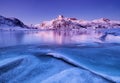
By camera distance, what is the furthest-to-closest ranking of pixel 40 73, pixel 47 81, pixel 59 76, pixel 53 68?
pixel 53 68 < pixel 40 73 < pixel 59 76 < pixel 47 81

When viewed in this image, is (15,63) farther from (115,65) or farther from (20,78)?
(115,65)

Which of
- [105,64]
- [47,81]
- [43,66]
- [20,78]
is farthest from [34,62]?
[105,64]

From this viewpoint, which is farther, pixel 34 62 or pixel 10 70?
pixel 34 62

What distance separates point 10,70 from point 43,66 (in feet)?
2.92

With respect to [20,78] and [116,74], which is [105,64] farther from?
[20,78]

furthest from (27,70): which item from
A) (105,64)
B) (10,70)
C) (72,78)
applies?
(105,64)

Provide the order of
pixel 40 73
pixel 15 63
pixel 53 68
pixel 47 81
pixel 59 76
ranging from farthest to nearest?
pixel 15 63
pixel 53 68
pixel 40 73
pixel 59 76
pixel 47 81

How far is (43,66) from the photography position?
15.5 feet

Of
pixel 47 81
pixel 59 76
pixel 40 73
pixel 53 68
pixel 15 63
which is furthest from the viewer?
pixel 15 63

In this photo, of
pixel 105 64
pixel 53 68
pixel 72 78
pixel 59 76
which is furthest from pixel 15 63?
pixel 105 64

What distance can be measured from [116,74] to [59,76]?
1.43m

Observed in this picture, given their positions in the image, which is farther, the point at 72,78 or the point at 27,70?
the point at 27,70

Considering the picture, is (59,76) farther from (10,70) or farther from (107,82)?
(10,70)

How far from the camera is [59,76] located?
12.3 ft
